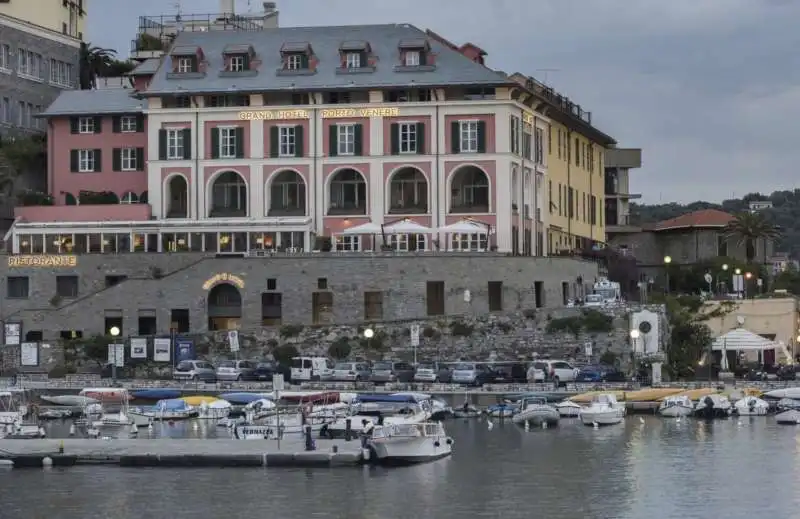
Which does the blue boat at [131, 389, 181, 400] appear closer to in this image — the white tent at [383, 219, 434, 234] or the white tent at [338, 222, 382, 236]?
the white tent at [338, 222, 382, 236]

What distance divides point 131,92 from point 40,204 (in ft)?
35.7

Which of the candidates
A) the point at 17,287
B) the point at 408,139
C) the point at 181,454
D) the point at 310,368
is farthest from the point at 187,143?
the point at 181,454

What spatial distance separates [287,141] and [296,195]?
3.61 meters

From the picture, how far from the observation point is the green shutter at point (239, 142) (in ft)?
478

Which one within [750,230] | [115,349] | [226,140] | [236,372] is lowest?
[236,372]

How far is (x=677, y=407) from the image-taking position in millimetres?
122438

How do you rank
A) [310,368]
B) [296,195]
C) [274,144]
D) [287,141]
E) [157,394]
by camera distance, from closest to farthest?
1. [157,394]
2. [310,368]
3. [274,144]
4. [287,141]
5. [296,195]

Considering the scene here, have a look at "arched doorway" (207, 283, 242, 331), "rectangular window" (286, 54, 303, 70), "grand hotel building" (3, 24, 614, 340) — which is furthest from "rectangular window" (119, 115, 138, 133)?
"arched doorway" (207, 283, 242, 331)

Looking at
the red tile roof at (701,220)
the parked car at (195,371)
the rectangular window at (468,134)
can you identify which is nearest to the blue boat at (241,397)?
the parked car at (195,371)

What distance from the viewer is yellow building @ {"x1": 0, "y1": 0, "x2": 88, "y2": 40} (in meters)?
159

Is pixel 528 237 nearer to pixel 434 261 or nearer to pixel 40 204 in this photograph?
pixel 434 261

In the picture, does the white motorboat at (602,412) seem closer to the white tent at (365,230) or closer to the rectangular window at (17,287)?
the white tent at (365,230)

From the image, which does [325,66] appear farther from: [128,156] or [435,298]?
[435,298]

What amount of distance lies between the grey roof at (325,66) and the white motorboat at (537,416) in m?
29.8
